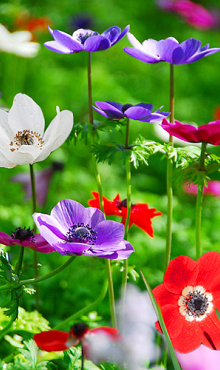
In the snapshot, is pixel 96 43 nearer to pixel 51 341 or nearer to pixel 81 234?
pixel 81 234

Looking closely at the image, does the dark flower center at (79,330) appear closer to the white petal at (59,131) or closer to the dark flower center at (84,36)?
the white petal at (59,131)

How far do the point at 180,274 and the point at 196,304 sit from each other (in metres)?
0.05

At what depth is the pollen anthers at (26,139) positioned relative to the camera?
71 cm

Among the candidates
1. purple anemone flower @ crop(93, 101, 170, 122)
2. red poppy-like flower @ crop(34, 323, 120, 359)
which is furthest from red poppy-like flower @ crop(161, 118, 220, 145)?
red poppy-like flower @ crop(34, 323, 120, 359)

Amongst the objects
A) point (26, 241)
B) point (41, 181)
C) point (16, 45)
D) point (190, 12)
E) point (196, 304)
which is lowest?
point (41, 181)

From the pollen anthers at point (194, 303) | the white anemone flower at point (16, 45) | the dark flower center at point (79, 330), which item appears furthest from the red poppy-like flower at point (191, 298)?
the white anemone flower at point (16, 45)

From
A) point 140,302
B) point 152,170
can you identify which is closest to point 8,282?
point 140,302

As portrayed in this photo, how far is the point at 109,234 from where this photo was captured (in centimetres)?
60

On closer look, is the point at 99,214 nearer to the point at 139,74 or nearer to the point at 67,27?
the point at 139,74

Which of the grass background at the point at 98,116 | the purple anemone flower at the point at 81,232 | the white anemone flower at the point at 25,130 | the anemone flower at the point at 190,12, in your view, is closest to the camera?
the purple anemone flower at the point at 81,232

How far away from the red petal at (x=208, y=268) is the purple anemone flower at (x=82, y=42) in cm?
35

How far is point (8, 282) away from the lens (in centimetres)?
56

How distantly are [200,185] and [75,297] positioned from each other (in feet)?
1.89

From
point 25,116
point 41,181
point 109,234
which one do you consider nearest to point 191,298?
point 109,234
